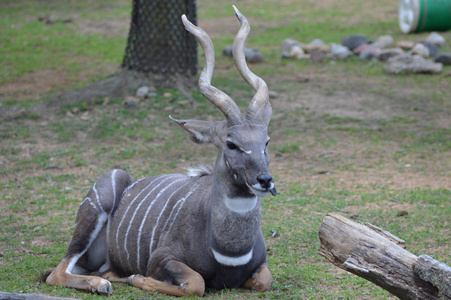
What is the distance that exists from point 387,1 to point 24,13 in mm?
10891

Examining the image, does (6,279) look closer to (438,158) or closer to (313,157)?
(313,157)

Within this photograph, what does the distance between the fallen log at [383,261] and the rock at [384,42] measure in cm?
1026

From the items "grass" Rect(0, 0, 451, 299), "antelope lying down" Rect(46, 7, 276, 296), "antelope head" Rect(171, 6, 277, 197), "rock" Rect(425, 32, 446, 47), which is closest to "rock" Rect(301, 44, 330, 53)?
"grass" Rect(0, 0, 451, 299)

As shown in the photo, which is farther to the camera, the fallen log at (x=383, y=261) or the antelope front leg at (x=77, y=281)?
the antelope front leg at (x=77, y=281)

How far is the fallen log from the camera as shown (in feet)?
11.3

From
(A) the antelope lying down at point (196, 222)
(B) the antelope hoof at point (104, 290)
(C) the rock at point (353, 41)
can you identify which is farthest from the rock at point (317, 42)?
(B) the antelope hoof at point (104, 290)

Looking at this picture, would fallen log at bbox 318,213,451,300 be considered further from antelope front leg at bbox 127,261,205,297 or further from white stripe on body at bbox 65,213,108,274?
white stripe on body at bbox 65,213,108,274

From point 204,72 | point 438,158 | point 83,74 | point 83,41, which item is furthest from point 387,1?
point 204,72

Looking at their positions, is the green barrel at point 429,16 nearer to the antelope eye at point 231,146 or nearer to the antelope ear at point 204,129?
the antelope ear at point 204,129

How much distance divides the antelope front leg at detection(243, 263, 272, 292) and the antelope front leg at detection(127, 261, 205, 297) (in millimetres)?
368

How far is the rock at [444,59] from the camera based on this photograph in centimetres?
1238

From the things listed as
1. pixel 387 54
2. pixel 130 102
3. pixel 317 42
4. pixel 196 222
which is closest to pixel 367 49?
pixel 387 54

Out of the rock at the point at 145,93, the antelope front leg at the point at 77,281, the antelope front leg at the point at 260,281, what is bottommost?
the rock at the point at 145,93

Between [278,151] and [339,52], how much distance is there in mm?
5336
